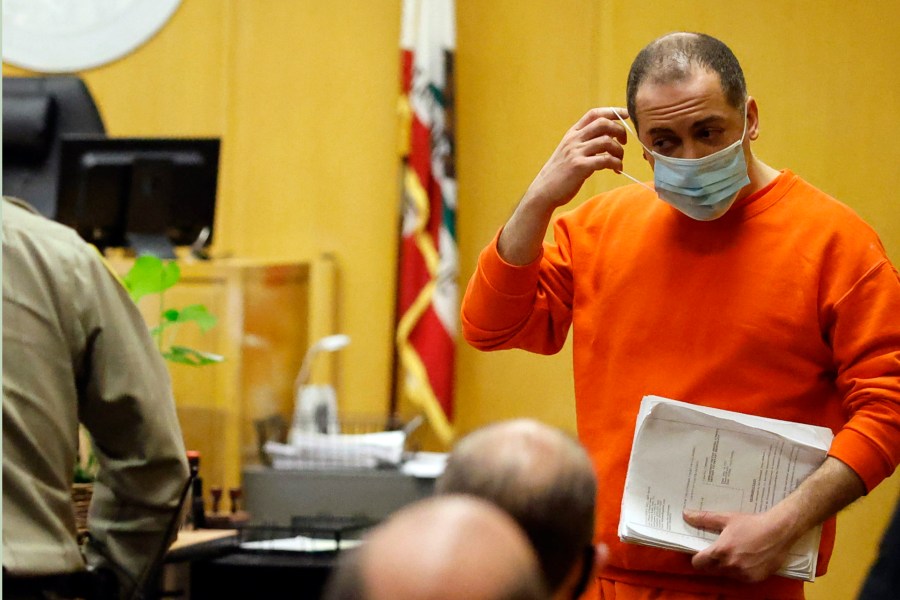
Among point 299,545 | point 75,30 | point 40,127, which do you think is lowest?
point 299,545

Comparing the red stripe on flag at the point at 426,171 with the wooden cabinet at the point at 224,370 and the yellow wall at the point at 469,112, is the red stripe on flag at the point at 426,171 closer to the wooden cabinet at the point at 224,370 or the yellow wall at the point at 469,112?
the yellow wall at the point at 469,112

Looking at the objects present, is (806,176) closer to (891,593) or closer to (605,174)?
(605,174)

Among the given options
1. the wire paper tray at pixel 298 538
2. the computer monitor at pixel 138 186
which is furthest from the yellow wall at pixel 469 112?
the wire paper tray at pixel 298 538

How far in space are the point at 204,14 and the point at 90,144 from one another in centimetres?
117

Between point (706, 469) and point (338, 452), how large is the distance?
2053 millimetres

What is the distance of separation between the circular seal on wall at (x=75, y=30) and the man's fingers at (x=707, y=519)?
3831 mm

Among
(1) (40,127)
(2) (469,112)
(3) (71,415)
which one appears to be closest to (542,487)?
(3) (71,415)

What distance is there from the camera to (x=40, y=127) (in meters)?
4.59

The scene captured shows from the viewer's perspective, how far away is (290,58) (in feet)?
15.6

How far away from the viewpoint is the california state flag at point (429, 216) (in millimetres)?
4305

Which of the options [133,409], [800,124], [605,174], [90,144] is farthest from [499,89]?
[133,409]

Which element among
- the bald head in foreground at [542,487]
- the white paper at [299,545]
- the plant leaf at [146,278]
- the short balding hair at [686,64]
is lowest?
the white paper at [299,545]

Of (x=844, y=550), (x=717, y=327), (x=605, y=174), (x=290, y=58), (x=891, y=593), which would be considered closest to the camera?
(x=891, y=593)

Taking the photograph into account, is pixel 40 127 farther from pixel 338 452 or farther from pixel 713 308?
pixel 713 308
